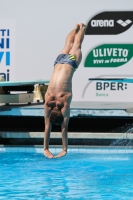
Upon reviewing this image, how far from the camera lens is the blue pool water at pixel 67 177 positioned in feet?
21.7

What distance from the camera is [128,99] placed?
456 inches

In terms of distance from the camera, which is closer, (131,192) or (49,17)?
(131,192)

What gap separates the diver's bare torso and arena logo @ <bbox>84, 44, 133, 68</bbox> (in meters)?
3.69

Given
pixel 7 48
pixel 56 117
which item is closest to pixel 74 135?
pixel 56 117

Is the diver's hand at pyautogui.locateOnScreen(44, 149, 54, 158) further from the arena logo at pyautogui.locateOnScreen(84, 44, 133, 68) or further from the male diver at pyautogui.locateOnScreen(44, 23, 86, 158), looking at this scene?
the arena logo at pyautogui.locateOnScreen(84, 44, 133, 68)

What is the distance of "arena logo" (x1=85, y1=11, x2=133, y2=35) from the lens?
38.3 feet

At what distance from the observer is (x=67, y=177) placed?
24.6ft

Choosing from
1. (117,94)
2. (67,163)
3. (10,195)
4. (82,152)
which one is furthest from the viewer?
(117,94)

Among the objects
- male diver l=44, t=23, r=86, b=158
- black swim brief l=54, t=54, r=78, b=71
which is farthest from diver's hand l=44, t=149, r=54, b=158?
black swim brief l=54, t=54, r=78, b=71

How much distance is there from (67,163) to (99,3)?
14.3ft

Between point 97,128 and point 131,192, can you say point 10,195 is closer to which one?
point 131,192

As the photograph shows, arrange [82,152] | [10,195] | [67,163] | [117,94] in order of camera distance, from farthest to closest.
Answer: [117,94], [82,152], [67,163], [10,195]

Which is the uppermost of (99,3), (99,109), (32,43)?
(99,3)

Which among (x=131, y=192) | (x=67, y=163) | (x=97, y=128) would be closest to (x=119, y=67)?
(x=97, y=128)
